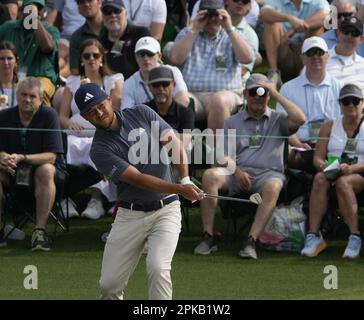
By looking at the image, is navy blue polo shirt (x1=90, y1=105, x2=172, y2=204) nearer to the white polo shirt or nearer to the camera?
the camera

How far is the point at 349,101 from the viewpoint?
42.7 ft

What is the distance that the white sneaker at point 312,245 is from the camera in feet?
42.1

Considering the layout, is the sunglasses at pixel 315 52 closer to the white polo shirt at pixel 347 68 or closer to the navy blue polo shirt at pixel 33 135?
the white polo shirt at pixel 347 68

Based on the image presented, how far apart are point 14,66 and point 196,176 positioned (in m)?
2.30

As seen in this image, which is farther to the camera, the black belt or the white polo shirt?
the white polo shirt

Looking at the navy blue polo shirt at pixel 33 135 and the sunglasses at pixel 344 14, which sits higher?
the sunglasses at pixel 344 14

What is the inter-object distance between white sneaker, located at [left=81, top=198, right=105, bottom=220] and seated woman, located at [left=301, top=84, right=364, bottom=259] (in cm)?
242

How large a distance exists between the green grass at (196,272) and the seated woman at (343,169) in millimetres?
174

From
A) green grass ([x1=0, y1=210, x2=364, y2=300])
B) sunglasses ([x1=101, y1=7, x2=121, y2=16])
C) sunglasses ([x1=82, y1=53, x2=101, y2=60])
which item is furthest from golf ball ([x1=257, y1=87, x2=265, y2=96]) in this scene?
sunglasses ([x1=101, y1=7, x2=121, y2=16])

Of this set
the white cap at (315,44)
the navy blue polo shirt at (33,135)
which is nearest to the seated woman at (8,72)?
the navy blue polo shirt at (33,135)

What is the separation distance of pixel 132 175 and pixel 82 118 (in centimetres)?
422

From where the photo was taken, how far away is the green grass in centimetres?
1157
